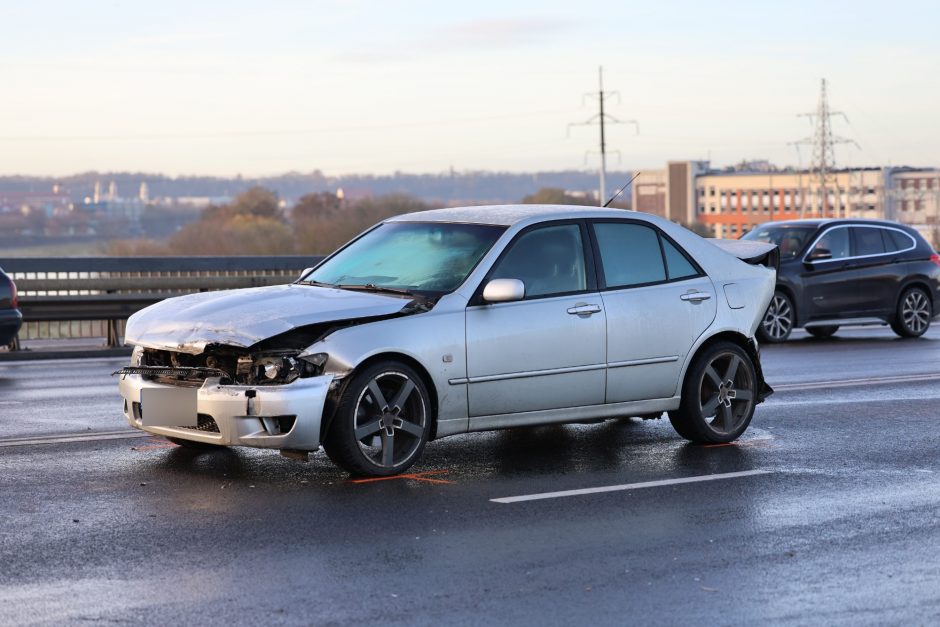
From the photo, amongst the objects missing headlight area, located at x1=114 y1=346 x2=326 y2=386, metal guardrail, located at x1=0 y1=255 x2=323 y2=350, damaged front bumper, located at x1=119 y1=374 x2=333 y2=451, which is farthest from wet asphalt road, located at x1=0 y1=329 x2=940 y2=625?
metal guardrail, located at x1=0 y1=255 x2=323 y2=350

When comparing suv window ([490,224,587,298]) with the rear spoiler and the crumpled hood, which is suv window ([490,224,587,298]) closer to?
the crumpled hood

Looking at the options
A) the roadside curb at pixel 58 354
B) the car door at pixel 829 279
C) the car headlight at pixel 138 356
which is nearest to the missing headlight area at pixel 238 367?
the car headlight at pixel 138 356

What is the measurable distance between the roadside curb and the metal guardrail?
0.82 meters

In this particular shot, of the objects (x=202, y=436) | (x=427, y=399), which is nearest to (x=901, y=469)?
(x=427, y=399)

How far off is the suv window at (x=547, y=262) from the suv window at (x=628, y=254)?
0.19 m

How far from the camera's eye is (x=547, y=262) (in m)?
8.98

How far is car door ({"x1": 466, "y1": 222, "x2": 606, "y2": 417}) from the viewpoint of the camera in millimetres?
8500

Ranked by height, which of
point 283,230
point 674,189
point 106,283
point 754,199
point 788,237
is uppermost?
point 674,189

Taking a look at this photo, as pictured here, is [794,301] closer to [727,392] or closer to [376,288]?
[727,392]

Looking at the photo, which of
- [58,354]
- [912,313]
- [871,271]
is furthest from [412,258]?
[912,313]

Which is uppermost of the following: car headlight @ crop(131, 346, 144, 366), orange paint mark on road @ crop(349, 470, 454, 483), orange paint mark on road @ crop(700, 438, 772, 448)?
car headlight @ crop(131, 346, 144, 366)

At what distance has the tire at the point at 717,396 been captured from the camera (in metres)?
9.51

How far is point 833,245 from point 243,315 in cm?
1322

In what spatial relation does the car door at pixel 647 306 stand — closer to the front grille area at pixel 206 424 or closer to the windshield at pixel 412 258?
the windshield at pixel 412 258
